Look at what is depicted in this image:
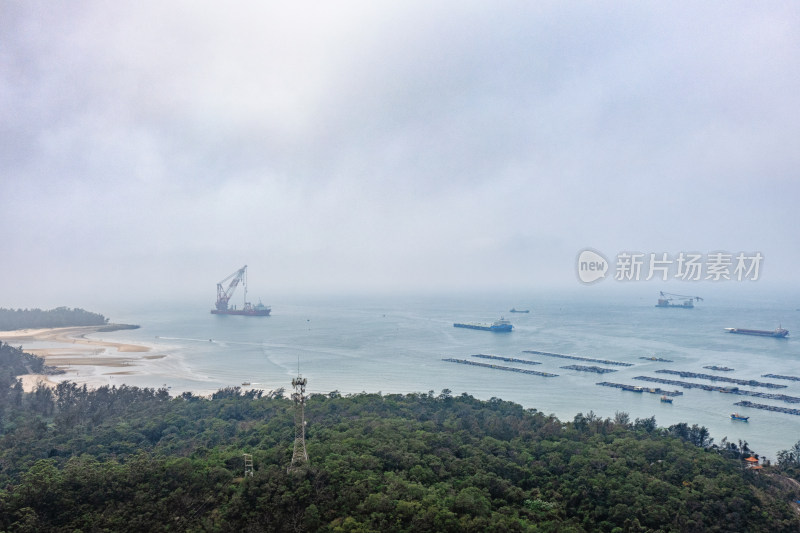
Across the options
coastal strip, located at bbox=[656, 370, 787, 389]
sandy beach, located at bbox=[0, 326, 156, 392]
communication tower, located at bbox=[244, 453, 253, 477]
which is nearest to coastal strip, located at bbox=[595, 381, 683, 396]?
coastal strip, located at bbox=[656, 370, 787, 389]

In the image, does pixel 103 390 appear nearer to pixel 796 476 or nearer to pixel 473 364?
pixel 473 364

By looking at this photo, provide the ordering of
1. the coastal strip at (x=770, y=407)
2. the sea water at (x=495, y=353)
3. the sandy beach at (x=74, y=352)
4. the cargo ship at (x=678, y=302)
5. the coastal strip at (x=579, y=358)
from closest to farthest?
the coastal strip at (x=770, y=407), the sea water at (x=495, y=353), the sandy beach at (x=74, y=352), the coastal strip at (x=579, y=358), the cargo ship at (x=678, y=302)

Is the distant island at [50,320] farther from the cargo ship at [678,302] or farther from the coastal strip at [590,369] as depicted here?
the cargo ship at [678,302]

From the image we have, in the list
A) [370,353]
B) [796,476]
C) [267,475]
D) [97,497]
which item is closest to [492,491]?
[267,475]

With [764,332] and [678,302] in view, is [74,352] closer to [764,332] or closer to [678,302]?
[764,332]

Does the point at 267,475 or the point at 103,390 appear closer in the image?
the point at 267,475

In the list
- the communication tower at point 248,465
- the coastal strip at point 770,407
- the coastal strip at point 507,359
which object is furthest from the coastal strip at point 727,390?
the communication tower at point 248,465

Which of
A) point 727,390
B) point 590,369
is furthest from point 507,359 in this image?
point 727,390
